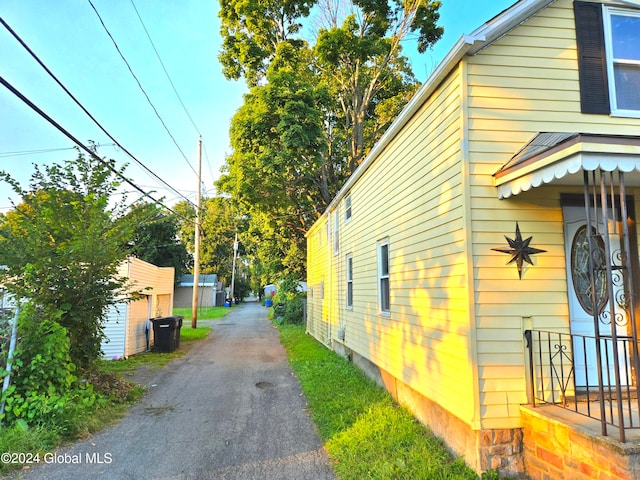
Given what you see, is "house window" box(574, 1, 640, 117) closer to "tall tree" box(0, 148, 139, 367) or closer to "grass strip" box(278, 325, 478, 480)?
"grass strip" box(278, 325, 478, 480)

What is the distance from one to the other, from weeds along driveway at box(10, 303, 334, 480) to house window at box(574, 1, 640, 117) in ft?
17.4

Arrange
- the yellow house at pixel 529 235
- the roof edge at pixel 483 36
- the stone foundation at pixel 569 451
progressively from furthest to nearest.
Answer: the roof edge at pixel 483 36
the yellow house at pixel 529 235
the stone foundation at pixel 569 451

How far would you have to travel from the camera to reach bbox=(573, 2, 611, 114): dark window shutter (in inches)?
187

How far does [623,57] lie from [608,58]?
261mm

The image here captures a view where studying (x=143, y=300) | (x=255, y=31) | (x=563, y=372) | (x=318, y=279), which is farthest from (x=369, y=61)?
(x=563, y=372)

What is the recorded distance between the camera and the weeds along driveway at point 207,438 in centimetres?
438

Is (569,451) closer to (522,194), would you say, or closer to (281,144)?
(522,194)

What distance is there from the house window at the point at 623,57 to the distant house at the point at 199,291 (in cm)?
3985

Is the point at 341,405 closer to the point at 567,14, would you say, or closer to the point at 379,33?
the point at 567,14

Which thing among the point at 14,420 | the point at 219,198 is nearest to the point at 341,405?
the point at 14,420

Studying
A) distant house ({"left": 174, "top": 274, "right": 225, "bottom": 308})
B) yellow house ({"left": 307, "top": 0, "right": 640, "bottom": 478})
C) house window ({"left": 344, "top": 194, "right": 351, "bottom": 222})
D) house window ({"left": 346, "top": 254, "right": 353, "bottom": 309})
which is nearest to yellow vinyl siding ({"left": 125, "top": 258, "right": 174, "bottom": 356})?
house window ({"left": 346, "top": 254, "right": 353, "bottom": 309})

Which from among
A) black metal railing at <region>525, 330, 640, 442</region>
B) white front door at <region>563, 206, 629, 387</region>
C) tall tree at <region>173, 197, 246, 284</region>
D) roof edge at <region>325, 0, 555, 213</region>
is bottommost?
black metal railing at <region>525, 330, 640, 442</region>

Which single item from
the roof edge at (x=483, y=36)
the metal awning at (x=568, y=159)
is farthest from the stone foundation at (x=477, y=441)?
the roof edge at (x=483, y=36)

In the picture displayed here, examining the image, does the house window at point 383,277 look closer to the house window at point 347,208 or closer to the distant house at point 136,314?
the house window at point 347,208
